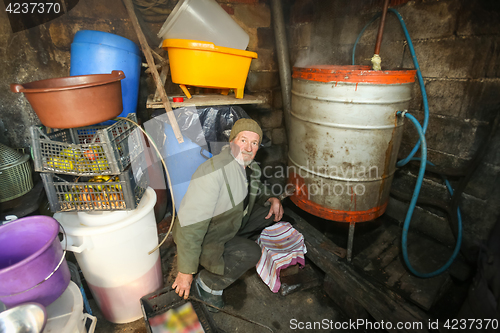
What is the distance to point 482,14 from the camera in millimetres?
1842

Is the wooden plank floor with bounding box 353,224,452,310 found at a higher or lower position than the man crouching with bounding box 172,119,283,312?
lower

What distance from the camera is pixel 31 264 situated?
1.19m

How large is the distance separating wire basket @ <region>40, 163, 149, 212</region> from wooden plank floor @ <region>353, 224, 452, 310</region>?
1.89 m

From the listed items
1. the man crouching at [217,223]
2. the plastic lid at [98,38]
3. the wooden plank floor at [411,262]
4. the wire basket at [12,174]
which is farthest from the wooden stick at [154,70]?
the wooden plank floor at [411,262]

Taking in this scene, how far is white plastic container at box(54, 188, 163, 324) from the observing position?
62.7 inches

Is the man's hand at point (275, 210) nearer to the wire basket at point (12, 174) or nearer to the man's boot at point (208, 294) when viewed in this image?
the man's boot at point (208, 294)

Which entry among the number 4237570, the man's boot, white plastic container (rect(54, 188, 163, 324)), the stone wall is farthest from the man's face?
the number 4237570

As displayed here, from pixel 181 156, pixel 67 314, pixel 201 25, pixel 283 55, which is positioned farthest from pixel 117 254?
pixel 283 55

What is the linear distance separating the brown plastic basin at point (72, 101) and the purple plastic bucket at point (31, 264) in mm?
593

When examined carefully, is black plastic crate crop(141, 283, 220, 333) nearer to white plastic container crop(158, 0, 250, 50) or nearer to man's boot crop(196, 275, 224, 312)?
man's boot crop(196, 275, 224, 312)

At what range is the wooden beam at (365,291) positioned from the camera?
169cm

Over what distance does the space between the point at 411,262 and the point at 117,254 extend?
2.32 meters

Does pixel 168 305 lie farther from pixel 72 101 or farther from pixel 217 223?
pixel 72 101

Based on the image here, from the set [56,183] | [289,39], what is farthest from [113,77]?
[289,39]
